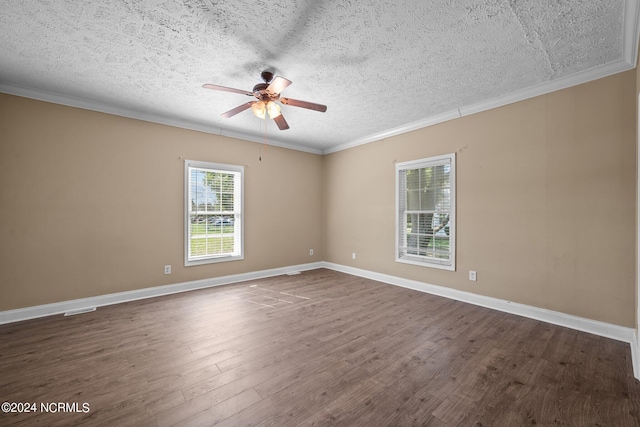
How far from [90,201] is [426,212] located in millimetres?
4882

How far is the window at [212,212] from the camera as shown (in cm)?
438

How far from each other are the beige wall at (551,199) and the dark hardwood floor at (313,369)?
47 centimetres

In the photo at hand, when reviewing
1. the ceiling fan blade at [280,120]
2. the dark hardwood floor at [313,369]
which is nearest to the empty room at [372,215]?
the dark hardwood floor at [313,369]

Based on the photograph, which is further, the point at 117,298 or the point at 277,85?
the point at 117,298

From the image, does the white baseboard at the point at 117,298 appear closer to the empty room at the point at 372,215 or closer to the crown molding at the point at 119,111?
the empty room at the point at 372,215

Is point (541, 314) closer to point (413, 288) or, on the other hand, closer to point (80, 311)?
point (413, 288)

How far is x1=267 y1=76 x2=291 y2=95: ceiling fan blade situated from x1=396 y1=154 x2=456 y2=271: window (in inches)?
106

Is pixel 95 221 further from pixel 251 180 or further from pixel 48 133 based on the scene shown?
pixel 251 180

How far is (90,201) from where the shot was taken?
11.6ft

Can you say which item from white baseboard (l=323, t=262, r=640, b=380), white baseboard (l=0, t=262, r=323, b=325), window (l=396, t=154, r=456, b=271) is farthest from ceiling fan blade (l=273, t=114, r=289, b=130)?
white baseboard (l=323, t=262, r=640, b=380)

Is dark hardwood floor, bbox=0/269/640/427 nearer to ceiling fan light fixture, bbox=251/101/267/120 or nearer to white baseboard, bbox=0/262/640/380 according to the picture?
white baseboard, bbox=0/262/640/380

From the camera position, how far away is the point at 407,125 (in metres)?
4.45

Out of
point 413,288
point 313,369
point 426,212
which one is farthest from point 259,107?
point 413,288

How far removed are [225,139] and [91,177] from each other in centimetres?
202
